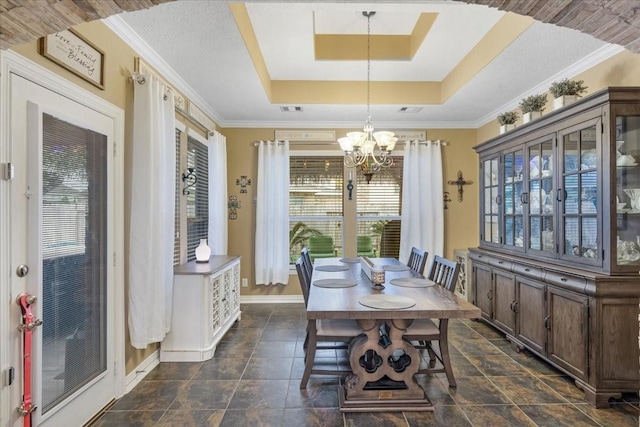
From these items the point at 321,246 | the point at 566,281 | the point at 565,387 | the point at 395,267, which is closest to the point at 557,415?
the point at 565,387

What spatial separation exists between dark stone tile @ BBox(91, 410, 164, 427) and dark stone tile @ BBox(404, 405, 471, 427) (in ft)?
5.40

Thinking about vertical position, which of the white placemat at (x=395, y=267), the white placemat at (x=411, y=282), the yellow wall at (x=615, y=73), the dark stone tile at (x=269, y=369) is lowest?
the dark stone tile at (x=269, y=369)

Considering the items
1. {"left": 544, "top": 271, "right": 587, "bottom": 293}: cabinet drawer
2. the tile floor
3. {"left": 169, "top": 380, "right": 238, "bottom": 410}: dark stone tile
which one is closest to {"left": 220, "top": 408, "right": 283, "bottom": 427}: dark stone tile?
the tile floor

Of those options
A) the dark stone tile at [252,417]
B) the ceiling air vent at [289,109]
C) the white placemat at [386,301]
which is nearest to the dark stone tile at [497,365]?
the white placemat at [386,301]

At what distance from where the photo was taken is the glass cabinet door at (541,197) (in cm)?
295

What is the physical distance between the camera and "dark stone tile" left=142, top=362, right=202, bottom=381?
2727 mm

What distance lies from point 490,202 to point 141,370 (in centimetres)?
395

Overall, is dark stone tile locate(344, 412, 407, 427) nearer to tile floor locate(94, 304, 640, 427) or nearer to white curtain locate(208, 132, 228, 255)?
tile floor locate(94, 304, 640, 427)

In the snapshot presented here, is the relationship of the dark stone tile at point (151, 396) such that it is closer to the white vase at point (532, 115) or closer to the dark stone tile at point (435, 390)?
the dark stone tile at point (435, 390)

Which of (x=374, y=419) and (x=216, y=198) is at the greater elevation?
(x=216, y=198)

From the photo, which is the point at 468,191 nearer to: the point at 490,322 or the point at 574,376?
the point at 490,322

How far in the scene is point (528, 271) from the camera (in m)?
3.00

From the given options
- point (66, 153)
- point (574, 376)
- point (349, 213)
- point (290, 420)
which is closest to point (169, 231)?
point (66, 153)

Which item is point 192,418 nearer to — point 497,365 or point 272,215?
point 497,365
